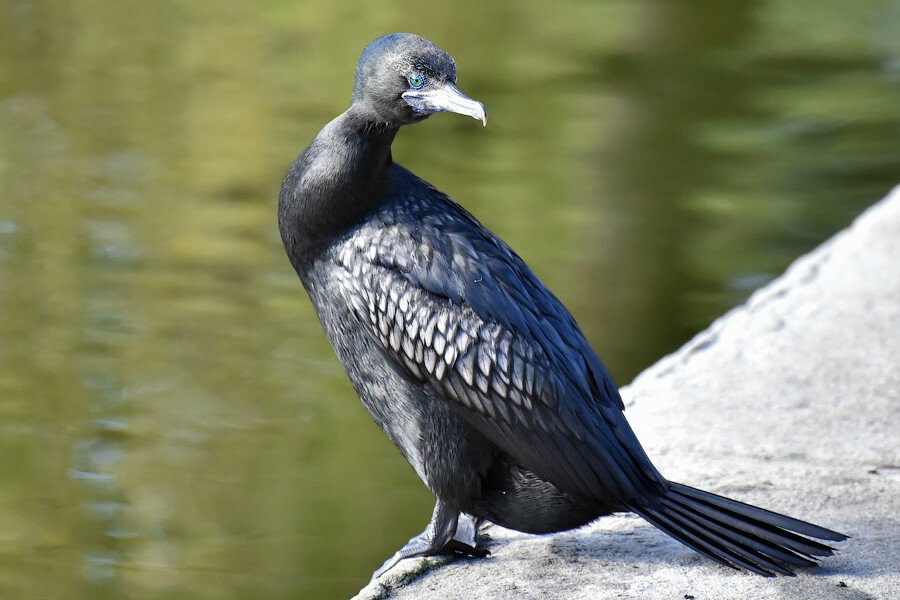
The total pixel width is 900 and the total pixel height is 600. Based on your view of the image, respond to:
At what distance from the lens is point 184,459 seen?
14.7 feet

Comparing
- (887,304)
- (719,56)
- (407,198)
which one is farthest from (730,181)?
(407,198)

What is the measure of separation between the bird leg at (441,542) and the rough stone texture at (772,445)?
3 cm

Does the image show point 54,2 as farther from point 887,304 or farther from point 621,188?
point 887,304

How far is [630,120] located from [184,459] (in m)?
4.56

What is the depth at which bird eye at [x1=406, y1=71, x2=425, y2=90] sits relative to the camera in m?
2.70

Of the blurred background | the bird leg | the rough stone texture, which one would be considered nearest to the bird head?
the bird leg

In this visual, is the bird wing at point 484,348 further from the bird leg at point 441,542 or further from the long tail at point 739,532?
the bird leg at point 441,542

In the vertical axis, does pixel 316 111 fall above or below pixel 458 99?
above

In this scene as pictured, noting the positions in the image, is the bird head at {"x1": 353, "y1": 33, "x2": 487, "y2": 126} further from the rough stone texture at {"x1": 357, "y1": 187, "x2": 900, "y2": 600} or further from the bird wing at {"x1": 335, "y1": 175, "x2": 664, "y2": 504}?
the rough stone texture at {"x1": 357, "y1": 187, "x2": 900, "y2": 600}

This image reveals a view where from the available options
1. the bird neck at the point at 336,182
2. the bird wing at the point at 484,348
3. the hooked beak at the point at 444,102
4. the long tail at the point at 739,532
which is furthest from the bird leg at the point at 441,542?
the hooked beak at the point at 444,102

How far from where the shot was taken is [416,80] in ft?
8.87

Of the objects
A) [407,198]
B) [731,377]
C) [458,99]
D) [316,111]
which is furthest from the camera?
[316,111]

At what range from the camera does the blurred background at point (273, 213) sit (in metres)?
4.23

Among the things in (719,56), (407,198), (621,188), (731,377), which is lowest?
(731,377)
